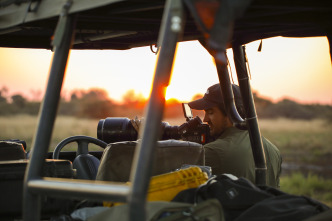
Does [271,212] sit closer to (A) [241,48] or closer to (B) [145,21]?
(B) [145,21]

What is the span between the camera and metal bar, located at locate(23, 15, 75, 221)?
1879 mm

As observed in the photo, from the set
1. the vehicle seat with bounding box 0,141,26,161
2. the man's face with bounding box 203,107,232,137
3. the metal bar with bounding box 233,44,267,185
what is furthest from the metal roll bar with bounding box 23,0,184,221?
the man's face with bounding box 203,107,232,137

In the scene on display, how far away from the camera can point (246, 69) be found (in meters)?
3.29

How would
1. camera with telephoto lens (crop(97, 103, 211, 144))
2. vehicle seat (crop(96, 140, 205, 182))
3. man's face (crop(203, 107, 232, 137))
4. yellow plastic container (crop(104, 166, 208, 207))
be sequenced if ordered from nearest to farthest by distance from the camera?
yellow plastic container (crop(104, 166, 208, 207))
vehicle seat (crop(96, 140, 205, 182))
camera with telephoto lens (crop(97, 103, 211, 144))
man's face (crop(203, 107, 232, 137))

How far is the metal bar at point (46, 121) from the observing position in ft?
6.16

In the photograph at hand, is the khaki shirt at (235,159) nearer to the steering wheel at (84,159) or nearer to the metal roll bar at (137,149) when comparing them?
the steering wheel at (84,159)

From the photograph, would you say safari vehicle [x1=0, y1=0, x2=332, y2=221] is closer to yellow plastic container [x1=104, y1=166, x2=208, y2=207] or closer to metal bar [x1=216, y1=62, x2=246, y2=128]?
metal bar [x1=216, y1=62, x2=246, y2=128]

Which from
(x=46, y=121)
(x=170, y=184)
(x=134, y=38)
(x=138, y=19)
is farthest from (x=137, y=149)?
(x=134, y=38)

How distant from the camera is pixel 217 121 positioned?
4.46 meters

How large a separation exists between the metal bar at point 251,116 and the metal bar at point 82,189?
1594mm

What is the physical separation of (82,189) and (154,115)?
1.11 feet

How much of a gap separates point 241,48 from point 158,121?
5.71 feet

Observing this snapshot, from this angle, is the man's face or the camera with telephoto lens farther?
the man's face

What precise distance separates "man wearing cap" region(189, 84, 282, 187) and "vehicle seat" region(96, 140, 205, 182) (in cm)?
92
